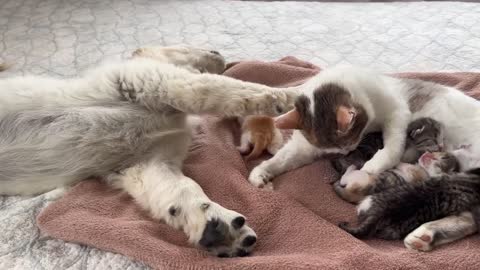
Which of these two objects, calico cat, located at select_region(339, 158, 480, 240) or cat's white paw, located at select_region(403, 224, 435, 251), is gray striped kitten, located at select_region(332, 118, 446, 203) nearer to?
calico cat, located at select_region(339, 158, 480, 240)

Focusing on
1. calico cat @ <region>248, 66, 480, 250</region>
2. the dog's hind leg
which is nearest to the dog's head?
the dog's hind leg

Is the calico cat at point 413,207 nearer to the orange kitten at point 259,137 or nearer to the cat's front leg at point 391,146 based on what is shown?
the cat's front leg at point 391,146

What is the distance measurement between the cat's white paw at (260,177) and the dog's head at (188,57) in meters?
0.67

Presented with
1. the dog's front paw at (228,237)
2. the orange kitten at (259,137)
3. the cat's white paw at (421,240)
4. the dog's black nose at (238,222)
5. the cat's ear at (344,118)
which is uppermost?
the cat's ear at (344,118)

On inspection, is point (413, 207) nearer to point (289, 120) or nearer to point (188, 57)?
point (289, 120)

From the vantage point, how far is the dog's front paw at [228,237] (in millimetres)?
1543

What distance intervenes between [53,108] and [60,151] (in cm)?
19

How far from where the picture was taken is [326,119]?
72.9 inches

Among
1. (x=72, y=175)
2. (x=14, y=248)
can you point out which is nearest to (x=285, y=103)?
(x=72, y=175)

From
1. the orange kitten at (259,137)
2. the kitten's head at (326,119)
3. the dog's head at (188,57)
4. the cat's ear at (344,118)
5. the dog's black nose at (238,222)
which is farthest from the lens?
the dog's head at (188,57)

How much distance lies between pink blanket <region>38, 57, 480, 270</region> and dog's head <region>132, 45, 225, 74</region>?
45cm

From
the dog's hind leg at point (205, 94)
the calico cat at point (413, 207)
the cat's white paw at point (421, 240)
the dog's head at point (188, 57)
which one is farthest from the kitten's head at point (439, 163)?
the dog's head at point (188, 57)

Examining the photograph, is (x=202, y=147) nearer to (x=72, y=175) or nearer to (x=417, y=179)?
(x=72, y=175)

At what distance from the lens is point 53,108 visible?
1.98m
